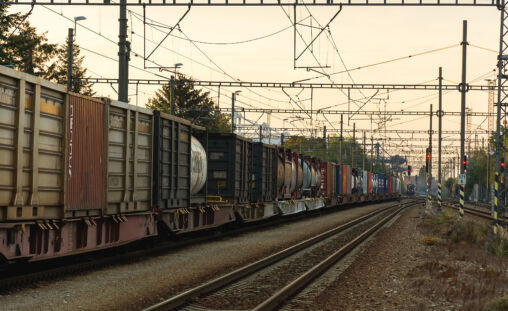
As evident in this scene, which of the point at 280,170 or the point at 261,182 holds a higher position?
the point at 280,170

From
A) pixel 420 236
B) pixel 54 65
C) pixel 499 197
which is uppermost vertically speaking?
pixel 54 65

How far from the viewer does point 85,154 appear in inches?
514

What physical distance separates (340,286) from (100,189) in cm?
535

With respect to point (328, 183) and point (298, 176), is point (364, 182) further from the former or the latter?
point (298, 176)

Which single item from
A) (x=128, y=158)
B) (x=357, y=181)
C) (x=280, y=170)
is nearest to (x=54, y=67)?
(x=357, y=181)

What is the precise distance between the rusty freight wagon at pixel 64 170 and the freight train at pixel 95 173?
2 centimetres

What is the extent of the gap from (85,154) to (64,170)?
93 cm

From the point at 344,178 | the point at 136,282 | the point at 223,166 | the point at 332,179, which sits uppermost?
the point at 223,166

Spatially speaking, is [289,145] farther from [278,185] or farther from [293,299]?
[293,299]

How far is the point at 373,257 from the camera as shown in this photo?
17047mm

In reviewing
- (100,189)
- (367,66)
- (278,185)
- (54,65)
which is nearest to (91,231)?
(100,189)

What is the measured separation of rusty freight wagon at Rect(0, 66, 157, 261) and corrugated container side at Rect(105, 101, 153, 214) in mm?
23

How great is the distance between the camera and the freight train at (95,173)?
10852 millimetres

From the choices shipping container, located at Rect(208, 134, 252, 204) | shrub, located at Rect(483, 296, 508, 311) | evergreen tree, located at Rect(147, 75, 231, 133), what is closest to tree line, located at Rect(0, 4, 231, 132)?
evergreen tree, located at Rect(147, 75, 231, 133)
